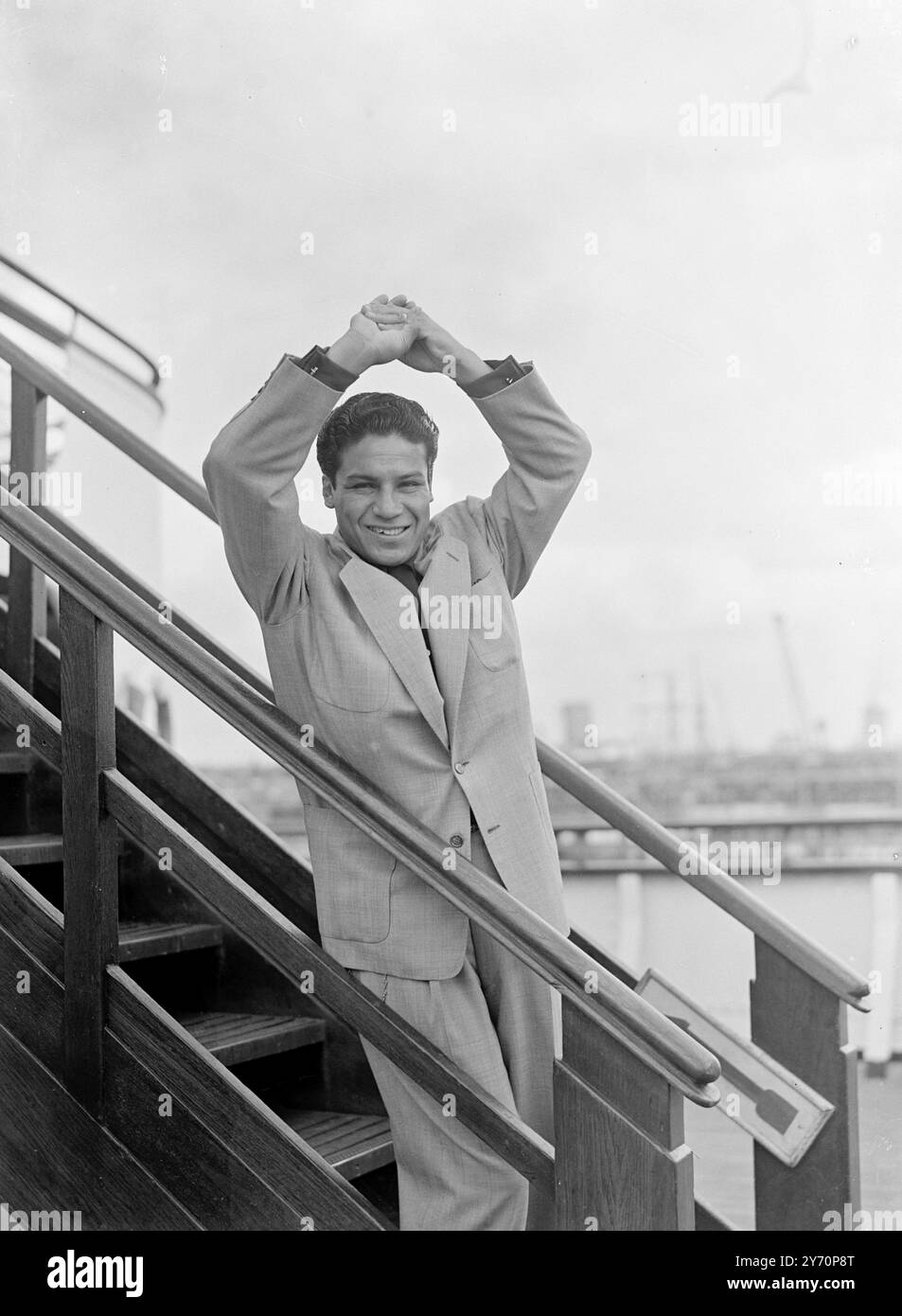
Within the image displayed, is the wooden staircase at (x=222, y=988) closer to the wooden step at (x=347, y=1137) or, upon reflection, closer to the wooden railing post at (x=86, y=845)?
the wooden step at (x=347, y=1137)

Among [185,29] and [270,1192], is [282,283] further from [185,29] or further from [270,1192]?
[270,1192]

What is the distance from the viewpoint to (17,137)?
2635 millimetres

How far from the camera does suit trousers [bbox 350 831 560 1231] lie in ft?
6.05

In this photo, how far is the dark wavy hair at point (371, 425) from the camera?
1.95 m

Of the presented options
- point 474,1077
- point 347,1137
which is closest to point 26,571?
point 347,1137

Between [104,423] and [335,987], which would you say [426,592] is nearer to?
[335,987]

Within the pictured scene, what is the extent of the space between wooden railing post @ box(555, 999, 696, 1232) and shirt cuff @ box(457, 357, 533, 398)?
94 cm

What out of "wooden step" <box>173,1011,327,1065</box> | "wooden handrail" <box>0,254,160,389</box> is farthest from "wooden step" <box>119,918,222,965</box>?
"wooden handrail" <box>0,254,160,389</box>

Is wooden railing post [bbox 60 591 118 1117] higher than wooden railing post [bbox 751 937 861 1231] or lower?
higher

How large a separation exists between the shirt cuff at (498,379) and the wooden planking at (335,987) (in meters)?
0.82

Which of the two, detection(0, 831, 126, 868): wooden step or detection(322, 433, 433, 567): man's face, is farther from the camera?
detection(0, 831, 126, 868): wooden step

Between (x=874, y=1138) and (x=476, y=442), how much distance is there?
3.34 meters

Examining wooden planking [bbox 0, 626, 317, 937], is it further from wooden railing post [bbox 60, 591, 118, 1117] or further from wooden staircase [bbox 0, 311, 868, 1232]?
wooden railing post [bbox 60, 591, 118, 1117]

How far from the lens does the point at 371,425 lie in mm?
1944
